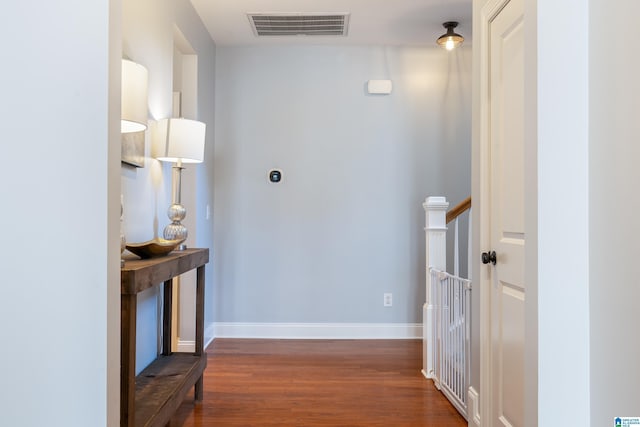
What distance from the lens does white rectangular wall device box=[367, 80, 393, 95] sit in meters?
3.62

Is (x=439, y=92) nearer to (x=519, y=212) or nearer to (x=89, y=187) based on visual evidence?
(x=519, y=212)

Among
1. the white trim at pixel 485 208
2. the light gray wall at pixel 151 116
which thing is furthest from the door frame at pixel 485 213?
the light gray wall at pixel 151 116

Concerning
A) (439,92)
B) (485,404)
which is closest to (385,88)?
(439,92)

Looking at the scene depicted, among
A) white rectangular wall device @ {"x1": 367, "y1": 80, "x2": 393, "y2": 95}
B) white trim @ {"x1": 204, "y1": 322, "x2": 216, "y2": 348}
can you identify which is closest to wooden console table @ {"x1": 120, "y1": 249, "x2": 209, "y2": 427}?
white trim @ {"x1": 204, "y1": 322, "x2": 216, "y2": 348}

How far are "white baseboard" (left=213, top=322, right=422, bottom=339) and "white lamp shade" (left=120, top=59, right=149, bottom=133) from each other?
2.38m

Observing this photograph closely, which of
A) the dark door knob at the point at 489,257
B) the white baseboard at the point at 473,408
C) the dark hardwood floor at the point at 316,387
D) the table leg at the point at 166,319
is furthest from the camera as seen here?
the table leg at the point at 166,319

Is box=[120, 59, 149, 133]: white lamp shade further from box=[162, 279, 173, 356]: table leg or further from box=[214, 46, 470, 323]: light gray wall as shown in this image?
box=[214, 46, 470, 323]: light gray wall

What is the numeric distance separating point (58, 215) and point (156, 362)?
5.38 feet

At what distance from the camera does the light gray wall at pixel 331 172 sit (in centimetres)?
365

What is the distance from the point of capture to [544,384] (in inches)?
41.5

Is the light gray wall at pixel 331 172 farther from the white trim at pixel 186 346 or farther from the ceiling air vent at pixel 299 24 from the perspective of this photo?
the white trim at pixel 186 346

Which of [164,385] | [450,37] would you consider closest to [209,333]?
[164,385]

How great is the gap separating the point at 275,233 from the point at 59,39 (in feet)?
9.30

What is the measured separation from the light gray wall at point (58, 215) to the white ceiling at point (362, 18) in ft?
7.30
